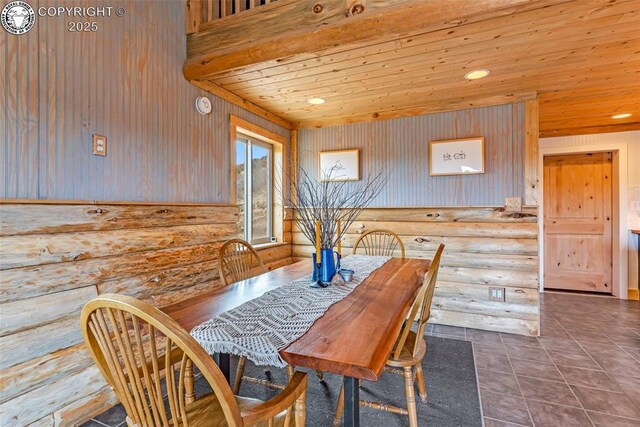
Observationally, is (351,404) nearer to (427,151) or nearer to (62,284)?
(62,284)

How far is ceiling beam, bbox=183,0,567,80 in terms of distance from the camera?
5.59ft

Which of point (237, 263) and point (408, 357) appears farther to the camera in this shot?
point (237, 263)

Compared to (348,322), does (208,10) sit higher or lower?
higher

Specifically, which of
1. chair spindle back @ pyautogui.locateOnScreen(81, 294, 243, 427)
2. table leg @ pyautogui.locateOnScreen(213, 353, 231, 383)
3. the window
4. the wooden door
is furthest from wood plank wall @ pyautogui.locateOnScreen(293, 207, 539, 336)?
chair spindle back @ pyautogui.locateOnScreen(81, 294, 243, 427)

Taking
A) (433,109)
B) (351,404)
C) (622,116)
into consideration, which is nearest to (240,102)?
(433,109)

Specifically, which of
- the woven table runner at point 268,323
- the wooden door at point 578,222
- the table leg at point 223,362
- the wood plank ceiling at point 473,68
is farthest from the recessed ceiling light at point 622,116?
the table leg at point 223,362

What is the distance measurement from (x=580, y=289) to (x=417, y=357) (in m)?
4.30

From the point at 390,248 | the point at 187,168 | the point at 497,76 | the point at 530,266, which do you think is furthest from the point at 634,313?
the point at 187,168

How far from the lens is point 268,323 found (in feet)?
3.82

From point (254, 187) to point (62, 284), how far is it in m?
2.12

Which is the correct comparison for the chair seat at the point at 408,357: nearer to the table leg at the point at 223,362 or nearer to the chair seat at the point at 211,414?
the chair seat at the point at 211,414

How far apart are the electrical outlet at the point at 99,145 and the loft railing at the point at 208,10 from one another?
1.11 metres

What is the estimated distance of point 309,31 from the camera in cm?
196

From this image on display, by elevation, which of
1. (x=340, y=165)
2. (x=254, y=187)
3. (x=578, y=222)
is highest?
(x=340, y=165)
